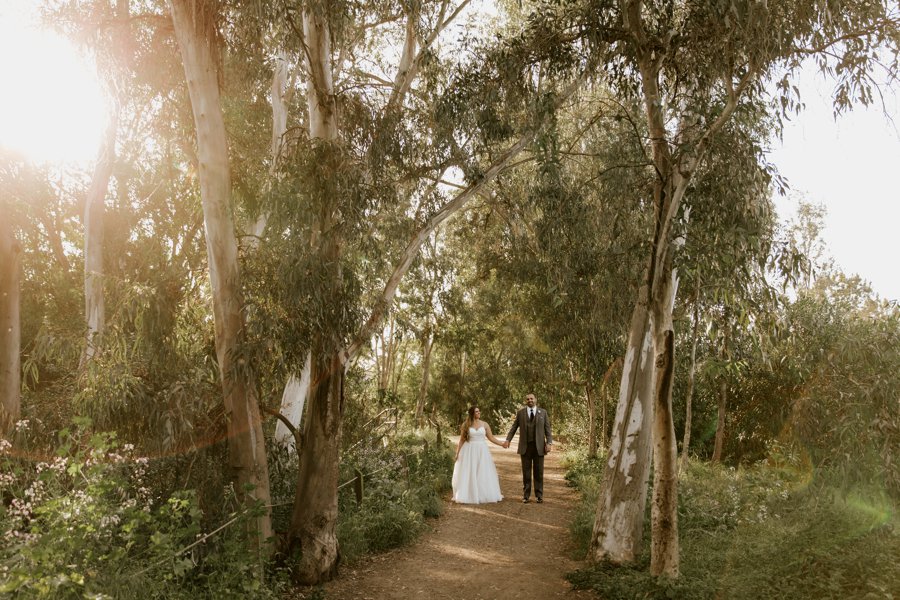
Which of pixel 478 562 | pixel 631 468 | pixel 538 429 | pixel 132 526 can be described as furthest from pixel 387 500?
pixel 132 526

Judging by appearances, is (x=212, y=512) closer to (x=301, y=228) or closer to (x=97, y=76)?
(x=301, y=228)

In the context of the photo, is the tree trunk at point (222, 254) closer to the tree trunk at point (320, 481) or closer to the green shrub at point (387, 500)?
the tree trunk at point (320, 481)

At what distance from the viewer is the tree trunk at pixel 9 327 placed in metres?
9.13

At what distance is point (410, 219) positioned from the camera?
10531mm

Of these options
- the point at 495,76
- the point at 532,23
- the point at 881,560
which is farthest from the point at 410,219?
the point at 881,560

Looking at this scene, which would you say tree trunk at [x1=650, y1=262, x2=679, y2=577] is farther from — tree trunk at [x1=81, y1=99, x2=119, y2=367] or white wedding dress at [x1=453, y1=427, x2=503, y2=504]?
tree trunk at [x1=81, y1=99, x2=119, y2=367]

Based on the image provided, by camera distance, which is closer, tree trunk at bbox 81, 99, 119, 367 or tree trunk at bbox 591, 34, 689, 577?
tree trunk at bbox 591, 34, 689, 577

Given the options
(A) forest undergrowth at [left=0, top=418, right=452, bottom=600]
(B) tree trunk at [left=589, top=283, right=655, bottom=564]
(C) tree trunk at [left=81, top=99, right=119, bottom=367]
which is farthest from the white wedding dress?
(C) tree trunk at [left=81, top=99, right=119, bottom=367]

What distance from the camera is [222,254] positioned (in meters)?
7.59

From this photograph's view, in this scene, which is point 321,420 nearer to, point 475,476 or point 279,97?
point 475,476

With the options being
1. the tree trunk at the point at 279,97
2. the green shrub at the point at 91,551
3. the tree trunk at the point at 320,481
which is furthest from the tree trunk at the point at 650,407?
the tree trunk at the point at 279,97

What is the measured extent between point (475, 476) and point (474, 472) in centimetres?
8

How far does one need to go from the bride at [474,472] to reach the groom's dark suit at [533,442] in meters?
0.52

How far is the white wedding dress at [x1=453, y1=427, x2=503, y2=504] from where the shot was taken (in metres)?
13.1
